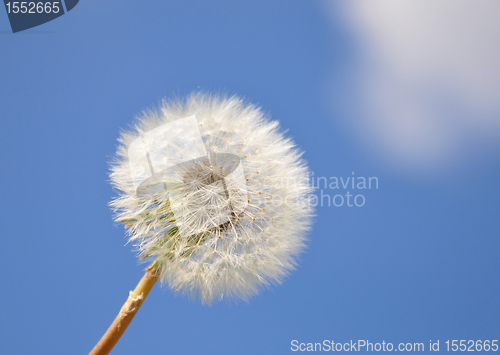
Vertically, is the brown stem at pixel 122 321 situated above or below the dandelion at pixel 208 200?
below

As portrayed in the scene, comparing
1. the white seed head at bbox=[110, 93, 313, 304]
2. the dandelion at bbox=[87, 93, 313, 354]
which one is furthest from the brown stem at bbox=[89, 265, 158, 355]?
the white seed head at bbox=[110, 93, 313, 304]

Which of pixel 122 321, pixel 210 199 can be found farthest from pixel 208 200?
pixel 122 321

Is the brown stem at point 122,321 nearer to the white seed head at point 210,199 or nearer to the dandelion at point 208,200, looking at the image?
the dandelion at point 208,200

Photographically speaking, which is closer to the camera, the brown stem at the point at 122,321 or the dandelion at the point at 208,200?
the brown stem at the point at 122,321

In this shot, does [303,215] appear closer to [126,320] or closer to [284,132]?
[284,132]

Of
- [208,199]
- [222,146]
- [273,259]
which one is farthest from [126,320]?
[222,146]

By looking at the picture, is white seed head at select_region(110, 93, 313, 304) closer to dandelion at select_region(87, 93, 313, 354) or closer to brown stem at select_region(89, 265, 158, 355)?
dandelion at select_region(87, 93, 313, 354)

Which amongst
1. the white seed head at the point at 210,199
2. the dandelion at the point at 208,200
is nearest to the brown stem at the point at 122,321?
the dandelion at the point at 208,200

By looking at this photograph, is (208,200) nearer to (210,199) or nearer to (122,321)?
(210,199)
